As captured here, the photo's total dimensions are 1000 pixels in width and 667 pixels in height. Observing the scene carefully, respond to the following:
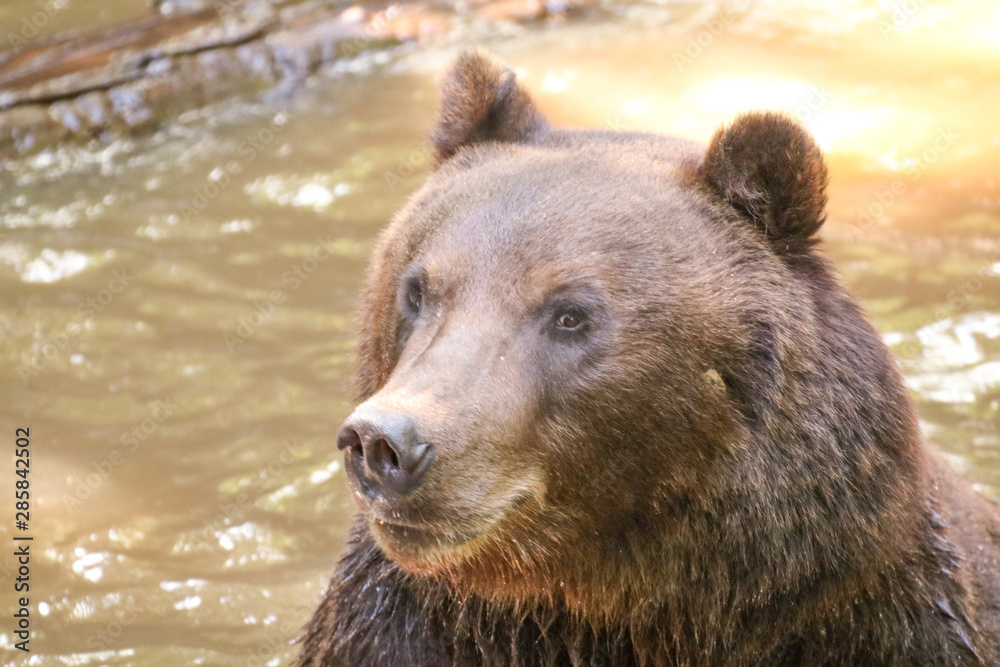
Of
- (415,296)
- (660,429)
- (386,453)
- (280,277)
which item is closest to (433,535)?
(386,453)

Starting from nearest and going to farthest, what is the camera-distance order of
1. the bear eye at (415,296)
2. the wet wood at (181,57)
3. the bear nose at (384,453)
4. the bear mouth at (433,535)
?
the bear nose at (384,453), the bear mouth at (433,535), the bear eye at (415,296), the wet wood at (181,57)

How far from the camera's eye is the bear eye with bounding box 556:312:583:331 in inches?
150

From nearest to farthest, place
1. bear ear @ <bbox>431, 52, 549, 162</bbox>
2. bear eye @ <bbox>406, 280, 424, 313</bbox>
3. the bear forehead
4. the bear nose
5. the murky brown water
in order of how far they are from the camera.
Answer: the bear nose < the bear forehead < bear eye @ <bbox>406, 280, 424, 313</bbox> < bear ear @ <bbox>431, 52, 549, 162</bbox> < the murky brown water

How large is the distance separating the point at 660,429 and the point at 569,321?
0.43m

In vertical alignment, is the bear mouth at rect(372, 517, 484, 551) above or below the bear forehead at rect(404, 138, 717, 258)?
below

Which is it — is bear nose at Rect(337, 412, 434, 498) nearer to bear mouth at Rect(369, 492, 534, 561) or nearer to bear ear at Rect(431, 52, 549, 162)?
bear mouth at Rect(369, 492, 534, 561)

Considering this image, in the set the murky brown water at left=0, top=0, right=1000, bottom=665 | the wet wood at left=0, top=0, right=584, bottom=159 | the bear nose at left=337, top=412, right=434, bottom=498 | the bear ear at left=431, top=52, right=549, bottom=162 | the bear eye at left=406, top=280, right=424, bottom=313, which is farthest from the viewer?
the wet wood at left=0, top=0, right=584, bottom=159

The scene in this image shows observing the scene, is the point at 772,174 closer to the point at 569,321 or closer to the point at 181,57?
the point at 569,321

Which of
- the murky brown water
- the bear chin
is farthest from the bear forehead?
the murky brown water

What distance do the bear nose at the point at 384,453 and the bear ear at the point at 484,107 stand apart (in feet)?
5.62

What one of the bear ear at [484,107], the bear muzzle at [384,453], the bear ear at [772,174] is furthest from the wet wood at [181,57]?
the bear muzzle at [384,453]

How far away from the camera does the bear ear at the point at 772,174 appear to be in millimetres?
3957

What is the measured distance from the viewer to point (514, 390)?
3695 mm

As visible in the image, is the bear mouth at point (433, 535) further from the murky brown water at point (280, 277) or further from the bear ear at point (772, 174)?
the murky brown water at point (280, 277)
